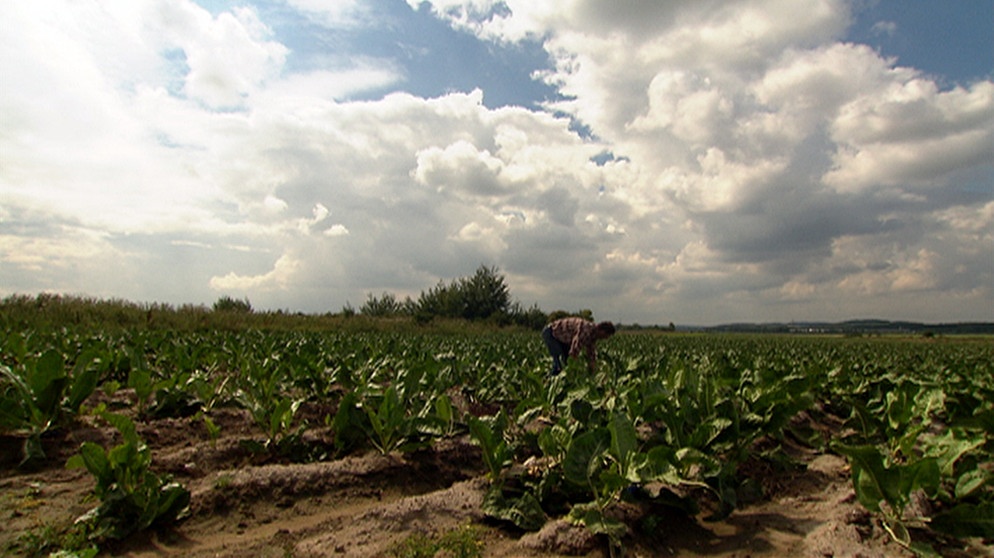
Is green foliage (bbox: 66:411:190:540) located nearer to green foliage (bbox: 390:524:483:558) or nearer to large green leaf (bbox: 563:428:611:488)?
green foliage (bbox: 390:524:483:558)

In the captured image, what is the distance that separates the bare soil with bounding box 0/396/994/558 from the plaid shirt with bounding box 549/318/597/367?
450cm

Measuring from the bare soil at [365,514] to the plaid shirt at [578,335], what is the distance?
4.50 metres

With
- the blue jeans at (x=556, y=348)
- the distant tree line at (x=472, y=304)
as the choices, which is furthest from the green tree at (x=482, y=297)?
the blue jeans at (x=556, y=348)

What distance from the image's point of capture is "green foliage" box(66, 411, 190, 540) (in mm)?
2646

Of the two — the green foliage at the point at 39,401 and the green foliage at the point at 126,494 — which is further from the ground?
the green foliage at the point at 39,401

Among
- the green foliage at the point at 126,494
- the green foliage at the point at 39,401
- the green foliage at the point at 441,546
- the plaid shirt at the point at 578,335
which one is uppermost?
the plaid shirt at the point at 578,335

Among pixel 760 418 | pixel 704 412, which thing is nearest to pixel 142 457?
pixel 704 412

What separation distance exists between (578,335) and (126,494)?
679 centimetres

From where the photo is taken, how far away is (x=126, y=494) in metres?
2.69

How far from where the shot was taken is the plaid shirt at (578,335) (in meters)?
8.49

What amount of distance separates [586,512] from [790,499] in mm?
1742

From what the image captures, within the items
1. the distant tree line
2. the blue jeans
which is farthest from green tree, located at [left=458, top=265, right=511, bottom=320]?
the blue jeans

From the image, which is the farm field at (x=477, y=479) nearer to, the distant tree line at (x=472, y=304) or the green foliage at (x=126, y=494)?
the green foliage at (x=126, y=494)

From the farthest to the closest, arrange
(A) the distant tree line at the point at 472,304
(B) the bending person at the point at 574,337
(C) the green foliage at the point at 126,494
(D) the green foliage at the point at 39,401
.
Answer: (A) the distant tree line at the point at 472,304 < (B) the bending person at the point at 574,337 < (D) the green foliage at the point at 39,401 < (C) the green foliage at the point at 126,494
